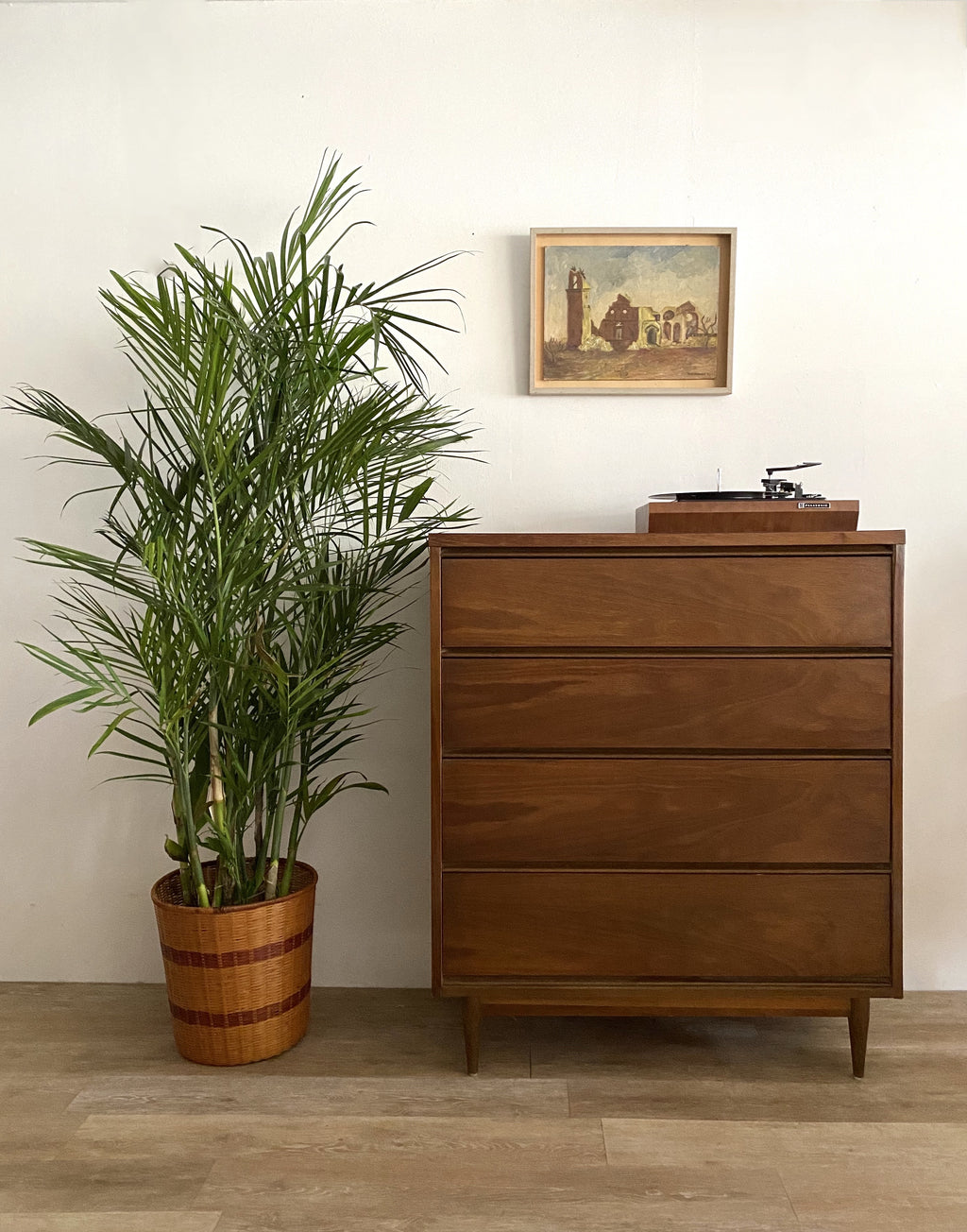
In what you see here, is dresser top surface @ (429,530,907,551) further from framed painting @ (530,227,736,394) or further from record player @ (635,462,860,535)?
framed painting @ (530,227,736,394)

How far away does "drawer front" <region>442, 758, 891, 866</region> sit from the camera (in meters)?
1.99

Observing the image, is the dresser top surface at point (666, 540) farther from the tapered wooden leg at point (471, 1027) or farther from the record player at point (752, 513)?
the tapered wooden leg at point (471, 1027)

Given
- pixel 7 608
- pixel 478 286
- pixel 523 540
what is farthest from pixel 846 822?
pixel 7 608

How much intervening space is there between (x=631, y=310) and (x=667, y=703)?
3.54 ft

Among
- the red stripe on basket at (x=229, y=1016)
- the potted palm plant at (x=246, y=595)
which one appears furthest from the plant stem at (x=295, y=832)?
the red stripe on basket at (x=229, y=1016)

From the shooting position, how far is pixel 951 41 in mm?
2414

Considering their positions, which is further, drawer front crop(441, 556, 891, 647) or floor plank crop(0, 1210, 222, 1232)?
drawer front crop(441, 556, 891, 647)

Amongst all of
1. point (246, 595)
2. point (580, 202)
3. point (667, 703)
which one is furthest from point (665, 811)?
point (580, 202)

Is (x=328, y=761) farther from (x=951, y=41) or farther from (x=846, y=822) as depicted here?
(x=951, y=41)

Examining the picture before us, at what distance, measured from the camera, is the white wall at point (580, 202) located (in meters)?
2.43

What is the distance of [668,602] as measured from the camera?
1.97 m

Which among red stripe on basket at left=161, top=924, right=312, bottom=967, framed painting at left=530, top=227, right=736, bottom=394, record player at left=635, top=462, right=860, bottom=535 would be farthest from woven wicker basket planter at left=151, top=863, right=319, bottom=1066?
framed painting at left=530, top=227, right=736, bottom=394

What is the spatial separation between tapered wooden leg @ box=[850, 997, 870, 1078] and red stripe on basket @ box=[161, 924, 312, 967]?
1.25 m

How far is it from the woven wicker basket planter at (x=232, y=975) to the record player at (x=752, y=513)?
3.89ft
